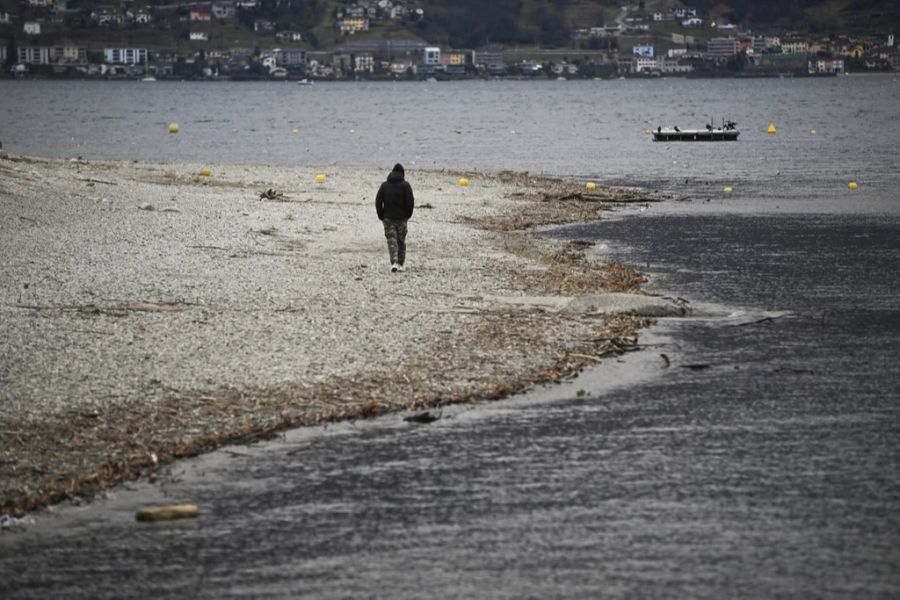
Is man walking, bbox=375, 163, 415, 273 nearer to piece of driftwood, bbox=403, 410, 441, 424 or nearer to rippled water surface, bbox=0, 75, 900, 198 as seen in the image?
piece of driftwood, bbox=403, 410, 441, 424

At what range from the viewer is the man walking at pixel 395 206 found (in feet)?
86.5

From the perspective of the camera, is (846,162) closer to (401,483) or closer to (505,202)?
(505,202)

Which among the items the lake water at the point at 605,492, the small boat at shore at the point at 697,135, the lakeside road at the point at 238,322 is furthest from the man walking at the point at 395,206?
the small boat at shore at the point at 697,135

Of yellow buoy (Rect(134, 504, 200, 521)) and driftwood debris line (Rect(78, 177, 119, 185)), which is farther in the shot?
driftwood debris line (Rect(78, 177, 119, 185))

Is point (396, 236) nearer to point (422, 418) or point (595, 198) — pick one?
point (422, 418)

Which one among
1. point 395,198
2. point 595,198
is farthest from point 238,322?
point 595,198

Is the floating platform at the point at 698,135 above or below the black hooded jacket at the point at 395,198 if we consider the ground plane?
below

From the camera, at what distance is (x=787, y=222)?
132ft

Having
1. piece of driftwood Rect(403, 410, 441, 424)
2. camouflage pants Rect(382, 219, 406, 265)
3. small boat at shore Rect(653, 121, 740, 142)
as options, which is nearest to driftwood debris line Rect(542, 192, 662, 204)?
camouflage pants Rect(382, 219, 406, 265)

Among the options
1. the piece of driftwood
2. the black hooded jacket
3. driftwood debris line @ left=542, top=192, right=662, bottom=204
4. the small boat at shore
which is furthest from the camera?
the small boat at shore

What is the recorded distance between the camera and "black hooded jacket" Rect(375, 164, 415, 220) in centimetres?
2638

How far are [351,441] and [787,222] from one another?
27069 mm

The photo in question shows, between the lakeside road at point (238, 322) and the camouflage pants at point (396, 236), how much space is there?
426 millimetres

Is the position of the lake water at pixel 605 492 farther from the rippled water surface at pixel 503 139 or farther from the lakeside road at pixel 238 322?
the rippled water surface at pixel 503 139
